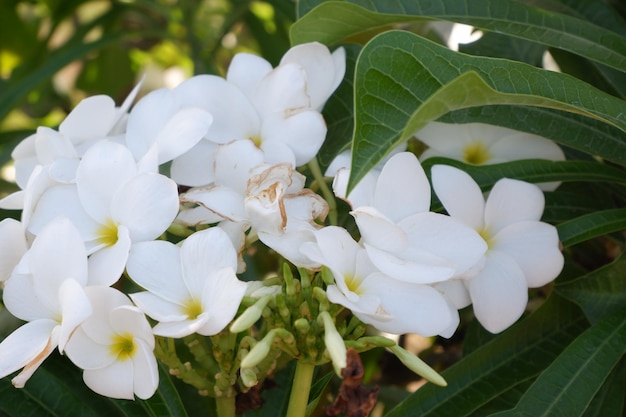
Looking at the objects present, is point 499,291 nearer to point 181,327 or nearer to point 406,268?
point 406,268

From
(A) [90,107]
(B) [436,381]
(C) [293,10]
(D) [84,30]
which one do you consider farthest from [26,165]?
(D) [84,30]

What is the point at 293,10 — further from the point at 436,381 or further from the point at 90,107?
the point at 436,381

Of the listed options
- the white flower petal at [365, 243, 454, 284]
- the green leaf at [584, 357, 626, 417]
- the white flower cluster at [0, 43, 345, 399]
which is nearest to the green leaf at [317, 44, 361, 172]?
the white flower cluster at [0, 43, 345, 399]

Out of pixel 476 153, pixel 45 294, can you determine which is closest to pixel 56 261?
pixel 45 294

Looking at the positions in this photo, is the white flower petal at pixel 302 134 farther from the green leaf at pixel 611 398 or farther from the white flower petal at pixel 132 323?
the green leaf at pixel 611 398

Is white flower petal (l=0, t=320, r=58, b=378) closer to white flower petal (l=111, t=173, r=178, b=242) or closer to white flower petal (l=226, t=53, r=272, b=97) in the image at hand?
white flower petal (l=111, t=173, r=178, b=242)
